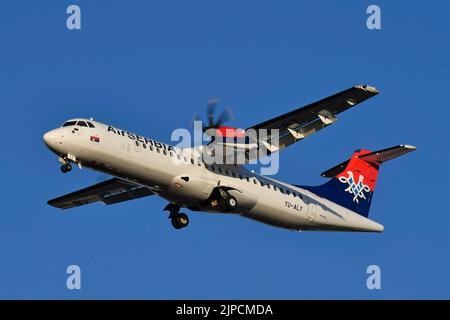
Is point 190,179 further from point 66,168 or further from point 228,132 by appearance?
point 66,168

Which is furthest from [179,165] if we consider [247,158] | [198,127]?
[247,158]

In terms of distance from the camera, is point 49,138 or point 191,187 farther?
point 191,187

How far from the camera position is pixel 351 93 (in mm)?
21734

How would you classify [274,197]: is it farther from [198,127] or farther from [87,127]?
[87,127]

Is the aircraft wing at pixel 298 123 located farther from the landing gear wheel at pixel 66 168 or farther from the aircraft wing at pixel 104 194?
the landing gear wheel at pixel 66 168

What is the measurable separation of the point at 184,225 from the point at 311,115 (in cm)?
477

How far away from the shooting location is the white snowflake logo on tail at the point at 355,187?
26.4 metres

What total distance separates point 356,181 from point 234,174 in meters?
5.09

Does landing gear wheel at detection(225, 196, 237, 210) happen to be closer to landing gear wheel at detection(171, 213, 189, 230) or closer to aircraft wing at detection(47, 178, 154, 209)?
landing gear wheel at detection(171, 213, 189, 230)

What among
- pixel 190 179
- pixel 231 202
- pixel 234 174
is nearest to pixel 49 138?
pixel 190 179

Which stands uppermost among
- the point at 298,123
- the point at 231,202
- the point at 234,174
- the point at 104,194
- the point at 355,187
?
the point at 298,123

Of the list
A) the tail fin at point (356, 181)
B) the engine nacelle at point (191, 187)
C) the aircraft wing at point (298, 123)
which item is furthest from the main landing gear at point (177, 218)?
the tail fin at point (356, 181)

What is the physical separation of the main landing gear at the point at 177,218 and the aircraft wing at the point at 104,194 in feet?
4.80

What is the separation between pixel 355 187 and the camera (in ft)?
87.4
